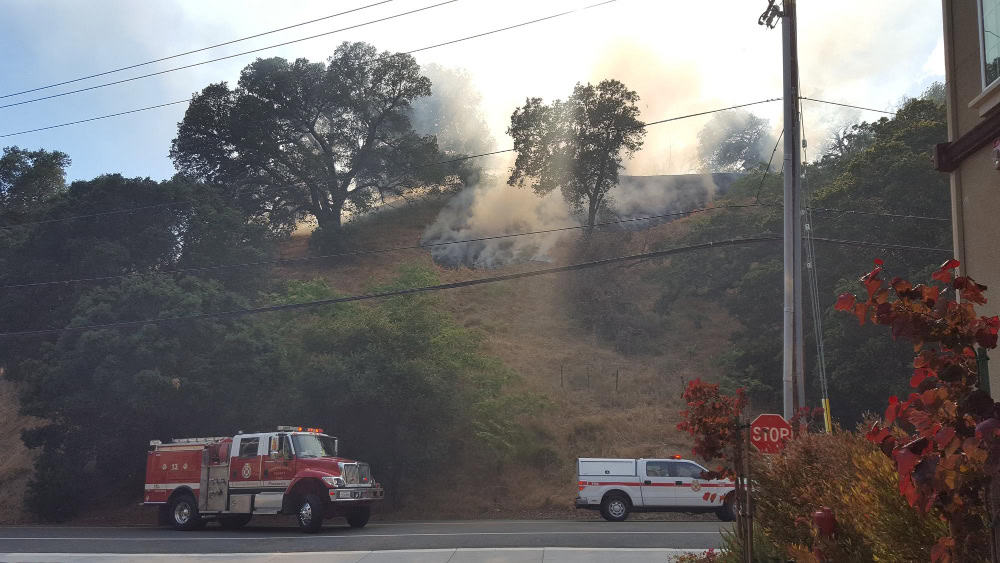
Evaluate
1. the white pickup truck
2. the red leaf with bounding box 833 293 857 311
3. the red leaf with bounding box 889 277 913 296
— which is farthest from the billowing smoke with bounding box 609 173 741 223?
the red leaf with bounding box 889 277 913 296

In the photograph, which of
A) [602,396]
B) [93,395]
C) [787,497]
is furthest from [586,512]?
[787,497]

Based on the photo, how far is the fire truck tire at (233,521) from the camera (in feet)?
74.3

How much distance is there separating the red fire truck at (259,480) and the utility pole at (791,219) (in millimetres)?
10917

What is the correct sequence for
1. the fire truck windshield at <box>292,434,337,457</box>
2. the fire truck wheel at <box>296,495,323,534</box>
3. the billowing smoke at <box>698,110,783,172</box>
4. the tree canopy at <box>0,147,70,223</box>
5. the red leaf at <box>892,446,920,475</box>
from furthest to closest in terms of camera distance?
the billowing smoke at <box>698,110,783,172</box> → the tree canopy at <box>0,147,70,223</box> → the fire truck windshield at <box>292,434,337,457</box> → the fire truck wheel at <box>296,495,323,534</box> → the red leaf at <box>892,446,920,475</box>

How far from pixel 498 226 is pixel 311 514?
3869cm

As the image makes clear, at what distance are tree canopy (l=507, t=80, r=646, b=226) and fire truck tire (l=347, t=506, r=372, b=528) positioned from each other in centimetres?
3243

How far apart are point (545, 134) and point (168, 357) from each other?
29640 millimetres

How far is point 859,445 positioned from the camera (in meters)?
7.02

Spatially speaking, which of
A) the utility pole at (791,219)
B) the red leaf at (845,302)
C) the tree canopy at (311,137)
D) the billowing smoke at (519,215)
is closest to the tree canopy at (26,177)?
the tree canopy at (311,137)

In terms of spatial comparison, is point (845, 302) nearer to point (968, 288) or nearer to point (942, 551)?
point (968, 288)

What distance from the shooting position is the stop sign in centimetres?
1311

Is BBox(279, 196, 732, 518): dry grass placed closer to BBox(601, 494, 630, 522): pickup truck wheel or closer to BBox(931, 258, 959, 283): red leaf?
BBox(601, 494, 630, 522): pickup truck wheel

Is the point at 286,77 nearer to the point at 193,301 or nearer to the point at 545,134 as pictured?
the point at 545,134

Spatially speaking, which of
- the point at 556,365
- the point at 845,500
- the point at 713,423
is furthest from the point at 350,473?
the point at 556,365
